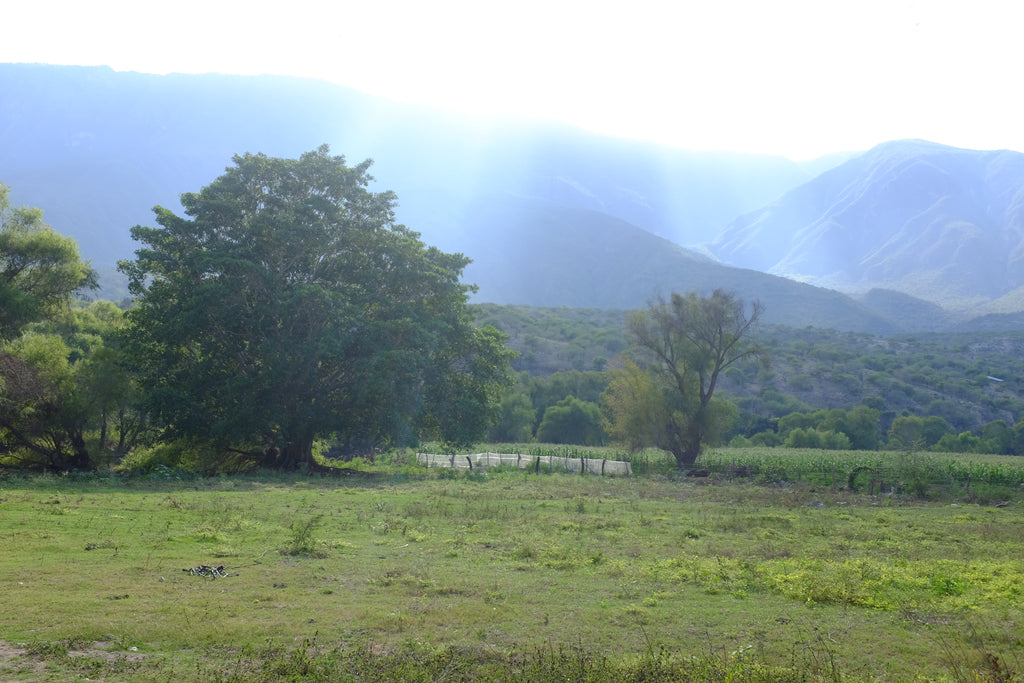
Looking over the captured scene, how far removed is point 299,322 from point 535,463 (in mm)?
13933

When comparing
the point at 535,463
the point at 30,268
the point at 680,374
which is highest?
the point at 30,268

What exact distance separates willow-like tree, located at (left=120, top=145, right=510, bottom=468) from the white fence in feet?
12.5

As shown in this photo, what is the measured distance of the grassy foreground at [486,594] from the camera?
24.6 ft

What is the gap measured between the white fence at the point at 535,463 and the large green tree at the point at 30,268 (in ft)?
61.2

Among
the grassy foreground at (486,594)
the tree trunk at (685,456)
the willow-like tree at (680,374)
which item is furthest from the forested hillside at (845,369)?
the grassy foreground at (486,594)

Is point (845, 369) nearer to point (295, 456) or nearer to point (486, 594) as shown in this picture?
point (295, 456)

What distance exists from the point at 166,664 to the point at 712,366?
35155 millimetres

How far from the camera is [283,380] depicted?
30.0 m

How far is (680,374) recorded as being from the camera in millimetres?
40125

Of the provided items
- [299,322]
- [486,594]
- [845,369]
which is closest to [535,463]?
[299,322]

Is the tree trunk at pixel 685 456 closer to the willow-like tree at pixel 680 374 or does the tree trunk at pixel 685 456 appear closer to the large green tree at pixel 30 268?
the willow-like tree at pixel 680 374

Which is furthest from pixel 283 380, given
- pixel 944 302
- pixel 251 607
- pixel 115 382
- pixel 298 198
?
pixel 944 302

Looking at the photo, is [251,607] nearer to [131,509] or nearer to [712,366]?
[131,509]

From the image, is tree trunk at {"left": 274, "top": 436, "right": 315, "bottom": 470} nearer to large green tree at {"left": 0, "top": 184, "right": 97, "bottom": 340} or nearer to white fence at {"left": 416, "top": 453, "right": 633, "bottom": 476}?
white fence at {"left": 416, "top": 453, "right": 633, "bottom": 476}
